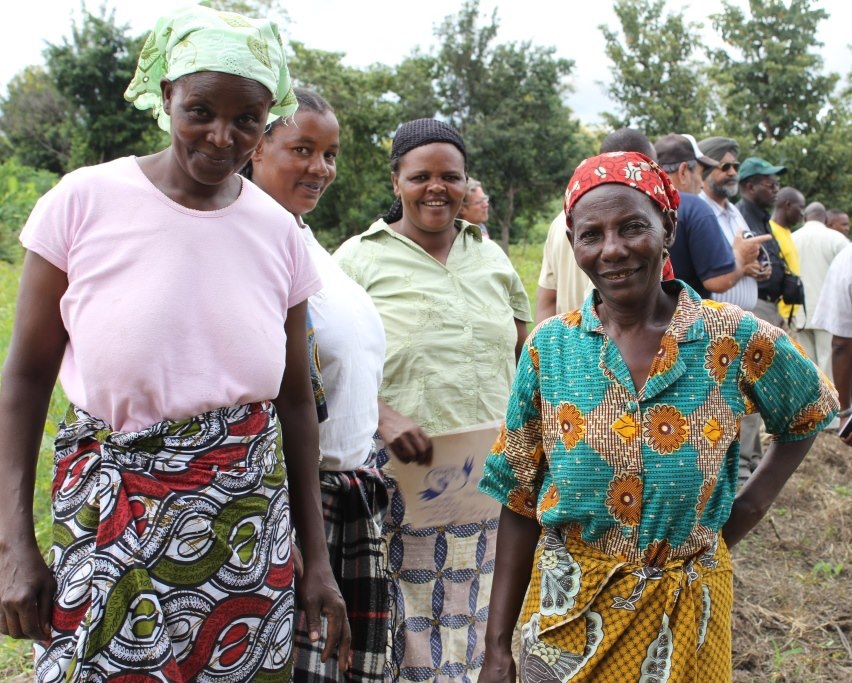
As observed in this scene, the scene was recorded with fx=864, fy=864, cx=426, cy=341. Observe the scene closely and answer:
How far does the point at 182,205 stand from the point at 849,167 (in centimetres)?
2128

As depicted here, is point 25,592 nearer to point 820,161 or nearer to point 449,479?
point 449,479

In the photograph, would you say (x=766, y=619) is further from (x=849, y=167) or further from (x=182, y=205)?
(x=849, y=167)

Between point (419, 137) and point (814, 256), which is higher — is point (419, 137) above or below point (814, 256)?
below

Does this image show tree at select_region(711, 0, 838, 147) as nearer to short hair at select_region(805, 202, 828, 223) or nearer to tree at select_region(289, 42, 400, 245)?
tree at select_region(289, 42, 400, 245)

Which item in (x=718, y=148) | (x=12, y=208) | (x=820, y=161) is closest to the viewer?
(x=718, y=148)

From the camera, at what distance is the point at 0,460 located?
1430 millimetres

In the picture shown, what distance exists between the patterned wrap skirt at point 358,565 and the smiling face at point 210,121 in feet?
3.03

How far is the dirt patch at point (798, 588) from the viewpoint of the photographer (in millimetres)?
3201

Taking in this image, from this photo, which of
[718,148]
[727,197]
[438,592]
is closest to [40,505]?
[438,592]

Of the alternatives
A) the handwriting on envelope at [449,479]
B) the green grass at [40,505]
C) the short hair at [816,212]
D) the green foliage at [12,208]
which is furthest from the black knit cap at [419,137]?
the green foliage at [12,208]

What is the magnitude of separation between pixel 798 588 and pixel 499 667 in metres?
2.69

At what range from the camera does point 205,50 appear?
57.9 inches

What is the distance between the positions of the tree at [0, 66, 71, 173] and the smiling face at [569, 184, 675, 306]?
25233 millimetres

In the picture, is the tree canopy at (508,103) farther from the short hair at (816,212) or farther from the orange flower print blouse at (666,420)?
the orange flower print blouse at (666,420)
